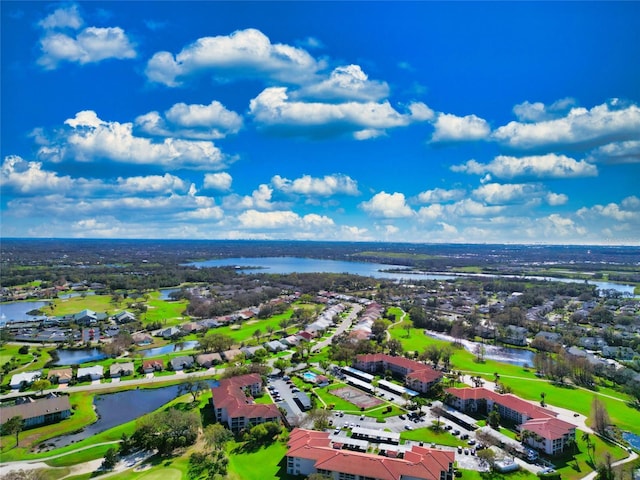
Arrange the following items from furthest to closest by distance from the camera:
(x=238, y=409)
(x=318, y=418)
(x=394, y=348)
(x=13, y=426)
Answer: (x=394, y=348), (x=238, y=409), (x=318, y=418), (x=13, y=426)

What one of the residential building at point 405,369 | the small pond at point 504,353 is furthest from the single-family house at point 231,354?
the small pond at point 504,353

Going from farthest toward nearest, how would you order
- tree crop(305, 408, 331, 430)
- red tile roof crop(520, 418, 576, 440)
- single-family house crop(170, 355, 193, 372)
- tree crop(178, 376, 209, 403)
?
single-family house crop(170, 355, 193, 372)
tree crop(178, 376, 209, 403)
tree crop(305, 408, 331, 430)
red tile roof crop(520, 418, 576, 440)

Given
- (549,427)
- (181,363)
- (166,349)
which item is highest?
(549,427)

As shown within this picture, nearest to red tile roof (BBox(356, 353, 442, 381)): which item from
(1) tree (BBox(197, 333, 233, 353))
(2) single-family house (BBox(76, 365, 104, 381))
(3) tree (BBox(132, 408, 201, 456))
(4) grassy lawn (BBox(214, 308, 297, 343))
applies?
(1) tree (BBox(197, 333, 233, 353))

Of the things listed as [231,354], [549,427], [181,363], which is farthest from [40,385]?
[549,427]

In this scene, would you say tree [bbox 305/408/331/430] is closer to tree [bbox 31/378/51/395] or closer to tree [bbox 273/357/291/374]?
tree [bbox 273/357/291/374]

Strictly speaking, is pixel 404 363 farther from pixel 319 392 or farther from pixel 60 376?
pixel 60 376

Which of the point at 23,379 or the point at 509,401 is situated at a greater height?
the point at 509,401

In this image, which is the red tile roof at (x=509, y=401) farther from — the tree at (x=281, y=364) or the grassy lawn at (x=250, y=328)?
the grassy lawn at (x=250, y=328)
